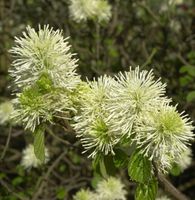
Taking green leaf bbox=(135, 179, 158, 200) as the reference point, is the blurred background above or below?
above

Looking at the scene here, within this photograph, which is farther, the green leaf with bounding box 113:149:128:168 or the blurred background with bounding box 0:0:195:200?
the blurred background with bounding box 0:0:195:200

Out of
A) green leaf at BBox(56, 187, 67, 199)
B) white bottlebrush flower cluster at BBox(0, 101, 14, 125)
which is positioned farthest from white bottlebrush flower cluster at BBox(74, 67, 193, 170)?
white bottlebrush flower cluster at BBox(0, 101, 14, 125)

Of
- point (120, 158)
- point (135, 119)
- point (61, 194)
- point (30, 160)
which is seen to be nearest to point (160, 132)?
point (135, 119)

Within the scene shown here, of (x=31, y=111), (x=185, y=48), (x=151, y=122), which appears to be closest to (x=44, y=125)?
(x=31, y=111)

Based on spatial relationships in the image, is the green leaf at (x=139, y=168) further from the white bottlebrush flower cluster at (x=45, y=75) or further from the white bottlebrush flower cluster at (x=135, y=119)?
the white bottlebrush flower cluster at (x=45, y=75)

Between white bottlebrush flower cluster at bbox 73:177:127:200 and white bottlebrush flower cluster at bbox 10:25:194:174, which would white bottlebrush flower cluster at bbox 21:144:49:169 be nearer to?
white bottlebrush flower cluster at bbox 73:177:127:200

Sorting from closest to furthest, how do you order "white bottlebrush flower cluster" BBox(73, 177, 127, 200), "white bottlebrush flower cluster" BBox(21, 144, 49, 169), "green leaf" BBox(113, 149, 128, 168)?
"green leaf" BBox(113, 149, 128, 168) < "white bottlebrush flower cluster" BBox(73, 177, 127, 200) < "white bottlebrush flower cluster" BBox(21, 144, 49, 169)
